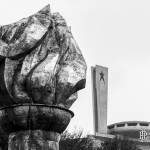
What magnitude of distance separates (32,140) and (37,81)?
0.93m

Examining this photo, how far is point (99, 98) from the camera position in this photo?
94.2 m

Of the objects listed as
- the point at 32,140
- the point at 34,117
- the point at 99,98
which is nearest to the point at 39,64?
the point at 34,117

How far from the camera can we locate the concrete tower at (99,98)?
9394 centimetres

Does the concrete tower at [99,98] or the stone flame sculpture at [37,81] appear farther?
the concrete tower at [99,98]

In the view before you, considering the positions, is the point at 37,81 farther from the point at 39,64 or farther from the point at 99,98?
the point at 99,98

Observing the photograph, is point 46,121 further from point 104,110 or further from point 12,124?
point 104,110

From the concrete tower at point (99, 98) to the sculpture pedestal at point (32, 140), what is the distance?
82729mm

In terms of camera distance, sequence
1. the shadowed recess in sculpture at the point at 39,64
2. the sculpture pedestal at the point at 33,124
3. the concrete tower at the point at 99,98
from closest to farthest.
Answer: the sculpture pedestal at the point at 33,124, the shadowed recess in sculpture at the point at 39,64, the concrete tower at the point at 99,98

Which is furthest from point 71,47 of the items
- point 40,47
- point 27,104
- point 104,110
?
point 104,110

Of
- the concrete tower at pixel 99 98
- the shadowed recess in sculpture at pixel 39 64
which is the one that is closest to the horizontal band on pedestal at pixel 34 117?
the shadowed recess in sculpture at pixel 39 64

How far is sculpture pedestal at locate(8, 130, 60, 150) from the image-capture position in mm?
10141

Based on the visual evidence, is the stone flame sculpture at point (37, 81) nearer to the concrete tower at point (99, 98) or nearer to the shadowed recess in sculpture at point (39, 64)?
the shadowed recess in sculpture at point (39, 64)

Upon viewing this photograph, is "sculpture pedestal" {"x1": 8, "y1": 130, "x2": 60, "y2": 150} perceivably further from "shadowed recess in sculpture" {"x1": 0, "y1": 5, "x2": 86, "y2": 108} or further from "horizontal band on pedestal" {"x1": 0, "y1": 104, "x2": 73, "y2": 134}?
"shadowed recess in sculpture" {"x1": 0, "y1": 5, "x2": 86, "y2": 108}

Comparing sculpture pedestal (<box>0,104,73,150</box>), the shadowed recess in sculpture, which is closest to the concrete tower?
the shadowed recess in sculpture
